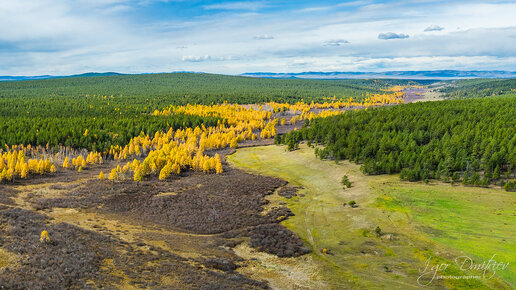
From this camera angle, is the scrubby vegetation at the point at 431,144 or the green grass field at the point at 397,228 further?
the scrubby vegetation at the point at 431,144

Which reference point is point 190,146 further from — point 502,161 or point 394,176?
point 502,161

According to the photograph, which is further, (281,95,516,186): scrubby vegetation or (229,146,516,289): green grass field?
(281,95,516,186): scrubby vegetation

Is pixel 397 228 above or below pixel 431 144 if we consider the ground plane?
below

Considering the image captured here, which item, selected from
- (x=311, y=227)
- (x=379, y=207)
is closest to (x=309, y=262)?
(x=311, y=227)

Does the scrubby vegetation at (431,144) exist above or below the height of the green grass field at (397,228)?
above

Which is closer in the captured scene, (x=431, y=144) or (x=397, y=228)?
A: (x=397, y=228)

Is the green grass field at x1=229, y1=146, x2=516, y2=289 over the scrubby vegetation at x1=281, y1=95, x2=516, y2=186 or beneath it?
beneath
